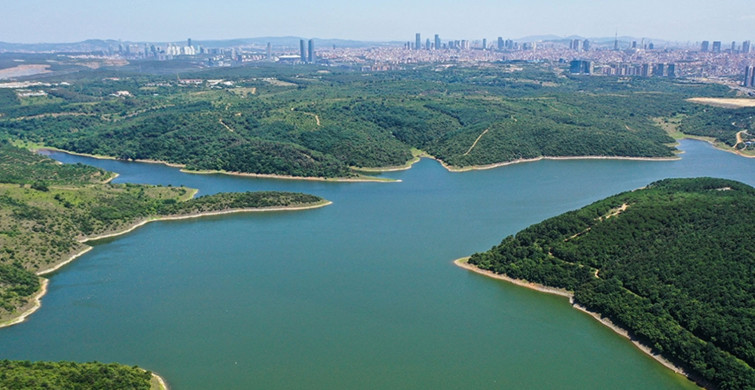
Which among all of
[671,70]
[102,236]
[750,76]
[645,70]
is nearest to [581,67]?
[645,70]

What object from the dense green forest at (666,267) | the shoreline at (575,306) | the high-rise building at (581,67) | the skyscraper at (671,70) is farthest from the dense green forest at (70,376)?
the skyscraper at (671,70)

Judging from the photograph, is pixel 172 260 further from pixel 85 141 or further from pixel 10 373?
pixel 85 141

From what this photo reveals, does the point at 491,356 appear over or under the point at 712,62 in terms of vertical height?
under

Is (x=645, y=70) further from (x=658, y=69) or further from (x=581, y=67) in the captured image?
(x=581, y=67)

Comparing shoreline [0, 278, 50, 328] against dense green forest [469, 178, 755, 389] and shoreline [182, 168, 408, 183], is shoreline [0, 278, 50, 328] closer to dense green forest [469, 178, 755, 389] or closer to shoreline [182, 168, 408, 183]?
dense green forest [469, 178, 755, 389]

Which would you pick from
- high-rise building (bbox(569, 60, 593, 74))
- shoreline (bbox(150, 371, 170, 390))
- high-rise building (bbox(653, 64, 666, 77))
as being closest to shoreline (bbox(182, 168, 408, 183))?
shoreline (bbox(150, 371, 170, 390))

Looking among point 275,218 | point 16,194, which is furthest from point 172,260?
point 16,194
